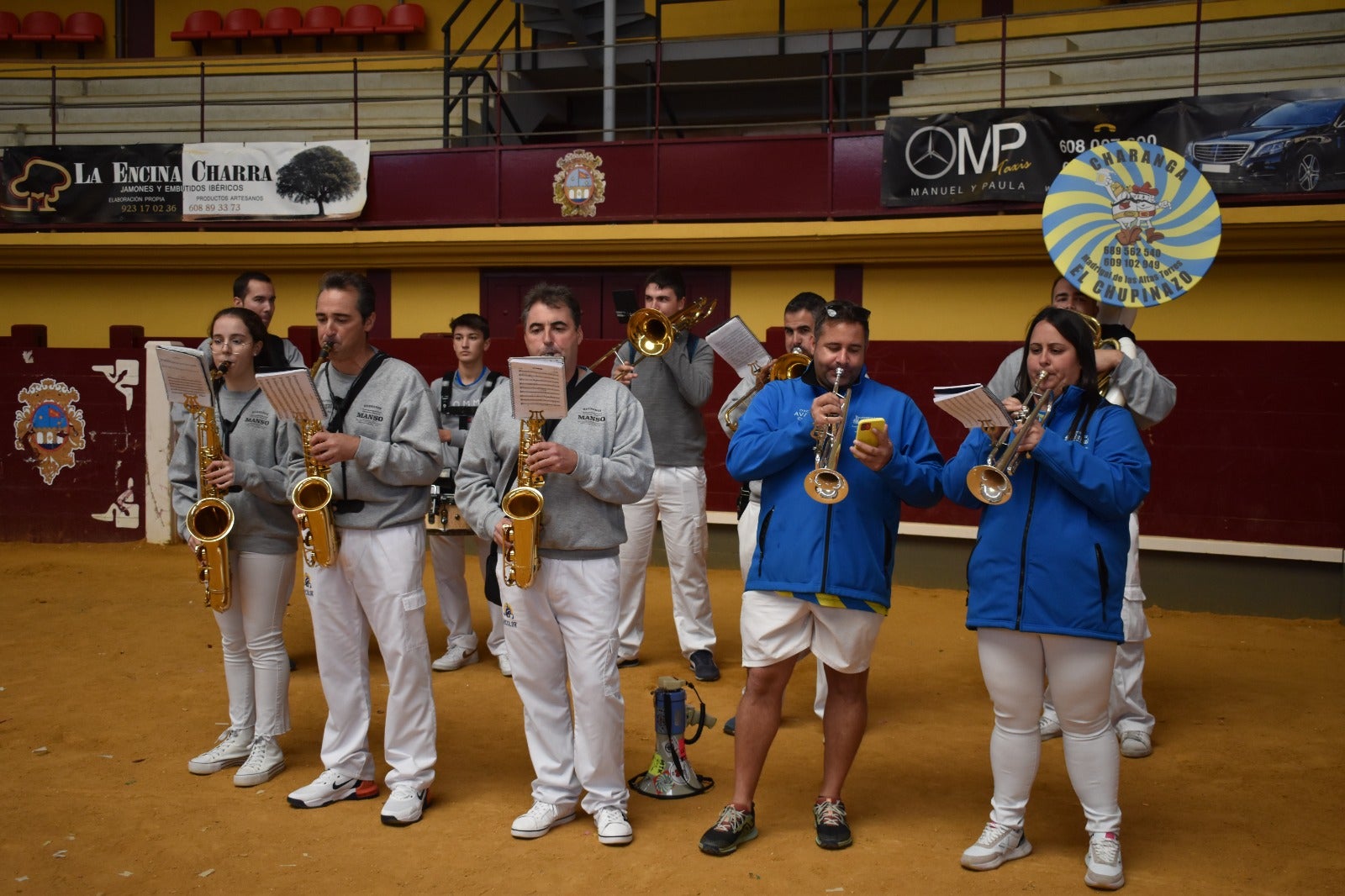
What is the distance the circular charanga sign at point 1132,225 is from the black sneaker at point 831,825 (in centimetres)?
233

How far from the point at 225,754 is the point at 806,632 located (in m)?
2.63

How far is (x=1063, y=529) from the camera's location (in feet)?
13.0

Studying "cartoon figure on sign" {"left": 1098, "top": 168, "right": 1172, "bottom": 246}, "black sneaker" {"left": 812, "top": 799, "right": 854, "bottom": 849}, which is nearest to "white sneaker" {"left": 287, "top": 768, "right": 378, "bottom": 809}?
"black sneaker" {"left": 812, "top": 799, "right": 854, "bottom": 849}

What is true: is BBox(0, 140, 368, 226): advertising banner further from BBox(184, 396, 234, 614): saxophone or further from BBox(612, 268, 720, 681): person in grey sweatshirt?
BBox(184, 396, 234, 614): saxophone

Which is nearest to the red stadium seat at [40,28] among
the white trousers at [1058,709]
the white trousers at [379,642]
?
the white trousers at [379,642]

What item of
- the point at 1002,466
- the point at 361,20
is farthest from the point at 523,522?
the point at 361,20

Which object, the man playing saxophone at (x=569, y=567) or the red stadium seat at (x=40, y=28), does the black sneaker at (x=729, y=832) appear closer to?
the man playing saxophone at (x=569, y=567)

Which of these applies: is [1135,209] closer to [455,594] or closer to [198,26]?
[455,594]

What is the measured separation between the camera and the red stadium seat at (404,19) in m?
17.6

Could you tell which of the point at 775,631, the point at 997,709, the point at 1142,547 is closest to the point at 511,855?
the point at 775,631

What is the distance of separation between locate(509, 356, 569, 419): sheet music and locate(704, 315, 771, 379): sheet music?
1.88 metres

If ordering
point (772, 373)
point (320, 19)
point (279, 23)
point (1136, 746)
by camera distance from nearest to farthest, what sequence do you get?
point (1136, 746), point (772, 373), point (320, 19), point (279, 23)

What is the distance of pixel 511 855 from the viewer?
13.9ft

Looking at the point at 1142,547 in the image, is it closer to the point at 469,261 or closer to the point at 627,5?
the point at 469,261
